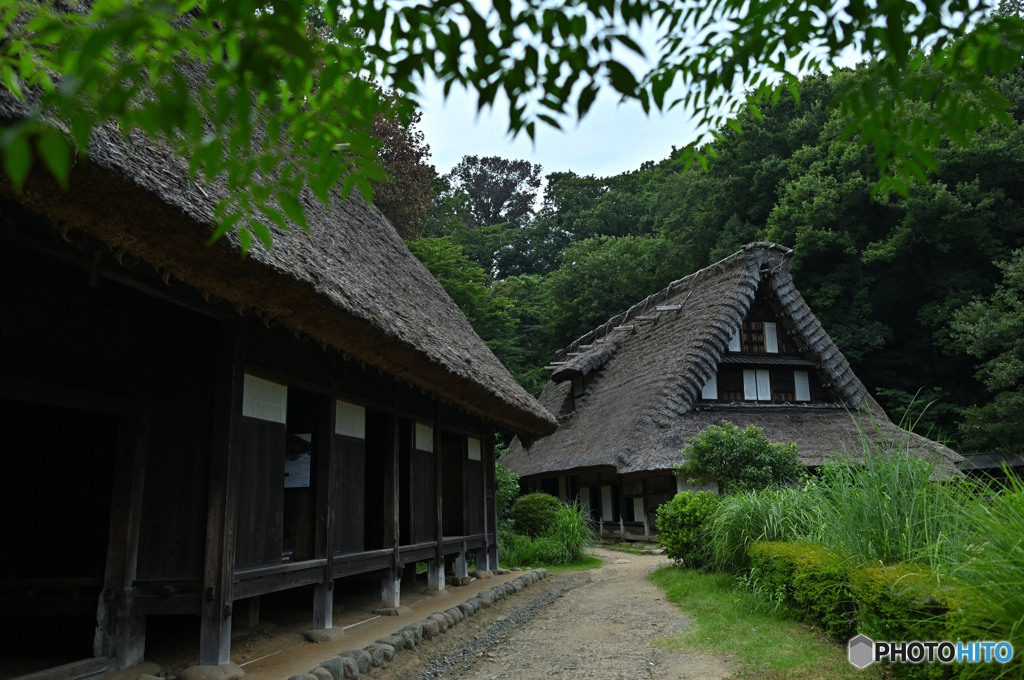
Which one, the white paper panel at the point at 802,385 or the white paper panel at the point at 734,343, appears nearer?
the white paper panel at the point at 734,343

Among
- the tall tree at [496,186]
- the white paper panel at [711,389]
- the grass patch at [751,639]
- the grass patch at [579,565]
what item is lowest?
the grass patch at [579,565]

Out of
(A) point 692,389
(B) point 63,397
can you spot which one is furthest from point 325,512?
(A) point 692,389

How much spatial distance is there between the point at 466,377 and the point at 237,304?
2980mm

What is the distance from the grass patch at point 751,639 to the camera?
463cm

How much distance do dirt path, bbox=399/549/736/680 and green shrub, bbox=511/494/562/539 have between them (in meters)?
4.13

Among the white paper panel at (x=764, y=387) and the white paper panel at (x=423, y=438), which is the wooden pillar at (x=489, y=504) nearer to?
the white paper panel at (x=423, y=438)

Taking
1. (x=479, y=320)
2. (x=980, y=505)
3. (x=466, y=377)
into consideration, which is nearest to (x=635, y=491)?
(x=479, y=320)

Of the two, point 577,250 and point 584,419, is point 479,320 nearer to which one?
point 584,419

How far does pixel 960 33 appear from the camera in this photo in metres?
Answer: 2.14

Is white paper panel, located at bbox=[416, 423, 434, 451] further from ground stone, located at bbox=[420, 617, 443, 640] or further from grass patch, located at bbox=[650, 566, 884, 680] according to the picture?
grass patch, located at bbox=[650, 566, 884, 680]

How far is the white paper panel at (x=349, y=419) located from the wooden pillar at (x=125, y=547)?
5.82ft

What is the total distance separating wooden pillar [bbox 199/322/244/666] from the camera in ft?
14.8

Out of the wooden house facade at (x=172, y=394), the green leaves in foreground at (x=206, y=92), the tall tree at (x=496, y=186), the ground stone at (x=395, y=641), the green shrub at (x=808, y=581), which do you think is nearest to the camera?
the green leaves in foreground at (x=206, y=92)

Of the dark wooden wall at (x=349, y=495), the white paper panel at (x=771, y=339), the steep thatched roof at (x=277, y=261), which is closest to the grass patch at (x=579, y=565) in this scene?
the steep thatched roof at (x=277, y=261)
